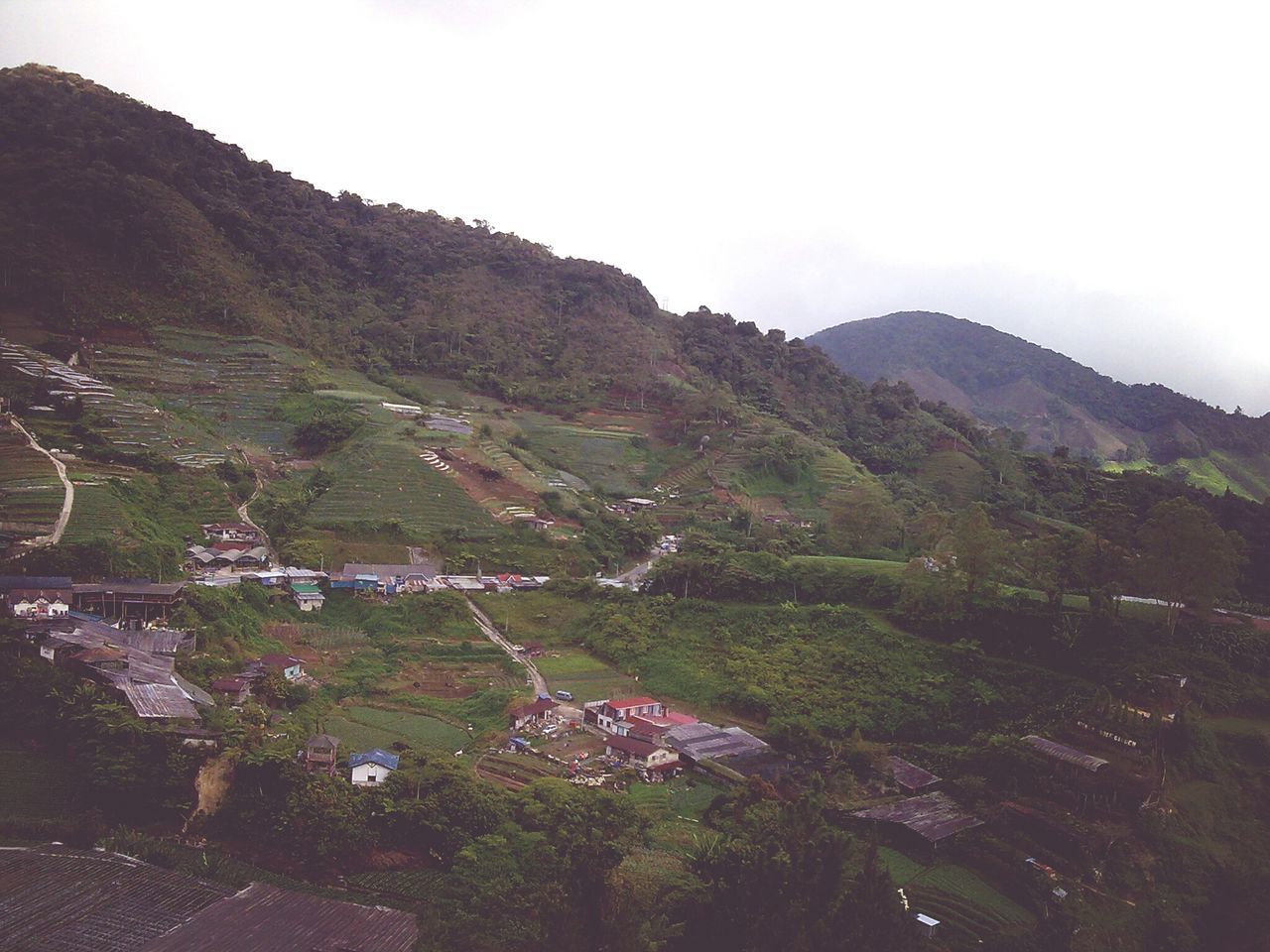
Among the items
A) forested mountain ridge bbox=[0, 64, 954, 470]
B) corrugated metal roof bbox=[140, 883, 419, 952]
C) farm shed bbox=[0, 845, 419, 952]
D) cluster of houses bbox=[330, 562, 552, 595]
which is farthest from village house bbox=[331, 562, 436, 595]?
forested mountain ridge bbox=[0, 64, 954, 470]

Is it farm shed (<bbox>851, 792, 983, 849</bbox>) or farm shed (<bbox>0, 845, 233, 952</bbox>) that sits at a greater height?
farm shed (<bbox>851, 792, 983, 849</bbox>)

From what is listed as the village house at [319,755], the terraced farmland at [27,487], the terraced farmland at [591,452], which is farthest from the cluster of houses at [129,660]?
the terraced farmland at [591,452]

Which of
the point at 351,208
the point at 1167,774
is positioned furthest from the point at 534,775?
the point at 351,208

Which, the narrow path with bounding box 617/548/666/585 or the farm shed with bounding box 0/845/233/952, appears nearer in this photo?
the farm shed with bounding box 0/845/233/952

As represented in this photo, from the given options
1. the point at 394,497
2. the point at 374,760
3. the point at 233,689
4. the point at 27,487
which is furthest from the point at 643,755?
the point at 27,487

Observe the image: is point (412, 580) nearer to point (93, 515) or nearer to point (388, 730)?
point (388, 730)

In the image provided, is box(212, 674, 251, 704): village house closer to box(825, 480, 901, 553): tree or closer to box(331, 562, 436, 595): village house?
box(331, 562, 436, 595): village house

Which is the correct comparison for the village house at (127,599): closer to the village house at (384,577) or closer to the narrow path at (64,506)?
the narrow path at (64,506)
